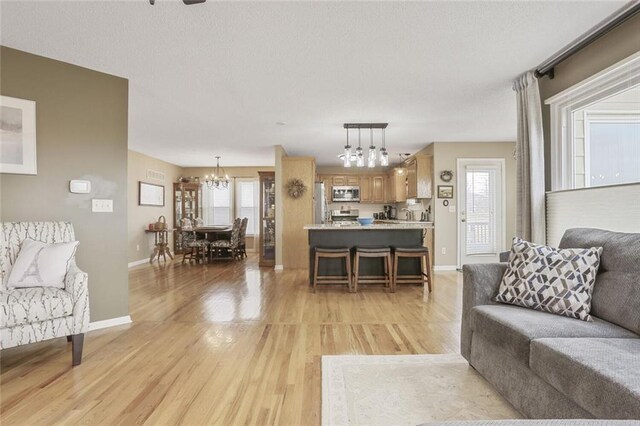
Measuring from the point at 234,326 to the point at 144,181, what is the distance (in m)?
5.49

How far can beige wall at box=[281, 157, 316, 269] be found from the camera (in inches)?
254

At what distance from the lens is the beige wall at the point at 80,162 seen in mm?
2766

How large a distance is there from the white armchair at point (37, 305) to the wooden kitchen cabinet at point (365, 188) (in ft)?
23.0

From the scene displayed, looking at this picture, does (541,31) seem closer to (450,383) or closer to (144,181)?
(450,383)

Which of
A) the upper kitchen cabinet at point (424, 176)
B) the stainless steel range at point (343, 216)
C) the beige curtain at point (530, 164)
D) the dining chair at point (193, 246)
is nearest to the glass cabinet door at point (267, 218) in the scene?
the dining chair at point (193, 246)

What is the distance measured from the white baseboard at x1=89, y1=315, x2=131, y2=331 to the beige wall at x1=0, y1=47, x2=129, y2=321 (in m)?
0.04

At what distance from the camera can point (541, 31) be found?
2.47 meters

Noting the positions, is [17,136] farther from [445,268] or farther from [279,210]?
[445,268]

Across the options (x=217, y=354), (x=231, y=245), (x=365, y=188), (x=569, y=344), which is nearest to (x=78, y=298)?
(x=217, y=354)

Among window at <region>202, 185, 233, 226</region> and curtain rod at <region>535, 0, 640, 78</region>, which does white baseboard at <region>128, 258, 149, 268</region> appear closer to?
window at <region>202, 185, 233, 226</region>

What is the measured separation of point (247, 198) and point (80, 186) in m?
6.19

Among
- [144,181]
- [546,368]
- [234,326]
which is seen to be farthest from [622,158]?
[144,181]

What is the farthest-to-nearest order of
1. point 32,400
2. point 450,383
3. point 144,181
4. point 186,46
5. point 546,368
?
point 144,181 < point 186,46 < point 450,383 < point 32,400 < point 546,368

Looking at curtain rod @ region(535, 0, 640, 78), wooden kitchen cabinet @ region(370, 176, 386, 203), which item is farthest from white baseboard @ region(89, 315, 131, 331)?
wooden kitchen cabinet @ region(370, 176, 386, 203)
